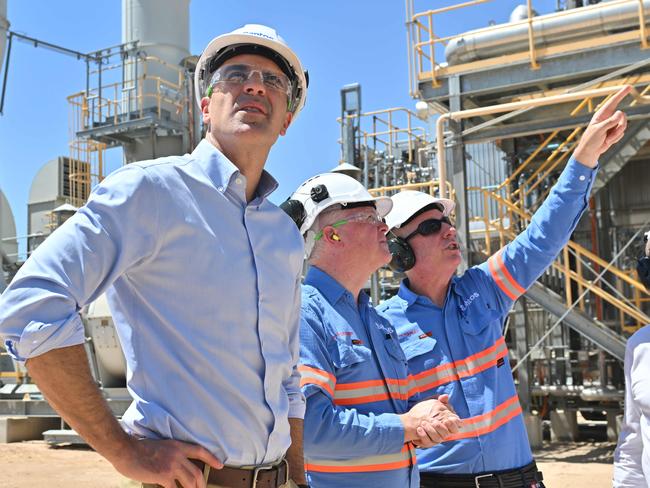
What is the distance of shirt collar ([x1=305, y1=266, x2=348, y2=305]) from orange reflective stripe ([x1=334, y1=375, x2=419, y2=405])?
0.34m

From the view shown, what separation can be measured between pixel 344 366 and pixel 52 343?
1.39 m

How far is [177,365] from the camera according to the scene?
5.78 feet

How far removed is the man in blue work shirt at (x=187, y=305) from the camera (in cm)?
155

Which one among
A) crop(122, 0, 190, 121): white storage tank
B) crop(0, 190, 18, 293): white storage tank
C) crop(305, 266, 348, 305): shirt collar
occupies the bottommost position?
crop(305, 266, 348, 305): shirt collar

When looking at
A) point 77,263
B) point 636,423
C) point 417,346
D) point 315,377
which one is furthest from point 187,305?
point 636,423

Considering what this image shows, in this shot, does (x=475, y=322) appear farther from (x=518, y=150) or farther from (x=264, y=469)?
(x=518, y=150)

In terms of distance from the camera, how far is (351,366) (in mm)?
2738

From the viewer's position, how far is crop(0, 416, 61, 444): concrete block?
542 inches

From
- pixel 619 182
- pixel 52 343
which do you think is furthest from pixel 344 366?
pixel 619 182

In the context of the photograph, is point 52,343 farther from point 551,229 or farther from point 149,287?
point 551,229

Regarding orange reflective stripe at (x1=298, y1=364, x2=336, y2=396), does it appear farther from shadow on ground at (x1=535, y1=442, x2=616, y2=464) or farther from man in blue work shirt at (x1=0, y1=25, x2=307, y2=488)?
A: shadow on ground at (x1=535, y1=442, x2=616, y2=464)

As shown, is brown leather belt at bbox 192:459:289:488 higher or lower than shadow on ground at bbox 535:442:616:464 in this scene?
higher

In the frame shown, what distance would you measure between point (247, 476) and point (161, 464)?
273mm

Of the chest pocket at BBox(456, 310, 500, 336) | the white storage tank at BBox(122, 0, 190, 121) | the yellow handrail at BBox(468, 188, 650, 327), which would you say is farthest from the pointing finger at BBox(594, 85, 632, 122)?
the white storage tank at BBox(122, 0, 190, 121)
